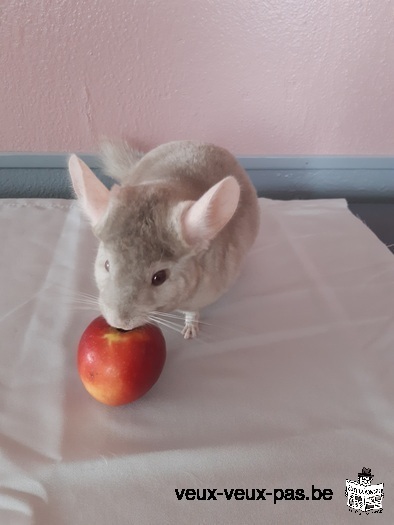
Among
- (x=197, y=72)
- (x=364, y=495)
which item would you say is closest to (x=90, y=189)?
(x=364, y=495)

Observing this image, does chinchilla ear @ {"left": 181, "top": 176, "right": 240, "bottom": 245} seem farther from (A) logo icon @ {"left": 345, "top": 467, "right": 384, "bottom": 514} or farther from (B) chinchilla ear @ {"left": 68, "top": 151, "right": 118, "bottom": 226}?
(A) logo icon @ {"left": 345, "top": 467, "right": 384, "bottom": 514}

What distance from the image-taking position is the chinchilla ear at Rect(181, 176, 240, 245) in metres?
0.64

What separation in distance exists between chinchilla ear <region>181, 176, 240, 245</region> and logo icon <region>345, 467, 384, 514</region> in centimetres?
37

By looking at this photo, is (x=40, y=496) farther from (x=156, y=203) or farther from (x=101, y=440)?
(x=156, y=203)

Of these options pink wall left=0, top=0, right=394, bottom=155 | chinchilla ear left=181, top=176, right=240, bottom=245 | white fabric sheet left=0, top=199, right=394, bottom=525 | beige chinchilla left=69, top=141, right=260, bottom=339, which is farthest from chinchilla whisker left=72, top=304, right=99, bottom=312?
pink wall left=0, top=0, right=394, bottom=155

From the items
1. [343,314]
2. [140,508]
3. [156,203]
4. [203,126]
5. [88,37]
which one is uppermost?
[88,37]

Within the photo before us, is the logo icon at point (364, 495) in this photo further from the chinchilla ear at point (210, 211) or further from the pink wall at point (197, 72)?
the pink wall at point (197, 72)

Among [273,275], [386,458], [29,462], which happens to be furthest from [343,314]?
[29,462]

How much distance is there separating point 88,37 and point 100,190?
0.63 meters

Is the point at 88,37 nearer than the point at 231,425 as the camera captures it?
No

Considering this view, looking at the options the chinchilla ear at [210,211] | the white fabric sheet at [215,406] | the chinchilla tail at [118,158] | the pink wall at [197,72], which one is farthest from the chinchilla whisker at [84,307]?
the pink wall at [197,72]

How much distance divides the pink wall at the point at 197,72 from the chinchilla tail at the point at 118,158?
54 mm

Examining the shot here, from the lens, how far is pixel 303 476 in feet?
1.98

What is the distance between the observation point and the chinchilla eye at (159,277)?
0.66m
